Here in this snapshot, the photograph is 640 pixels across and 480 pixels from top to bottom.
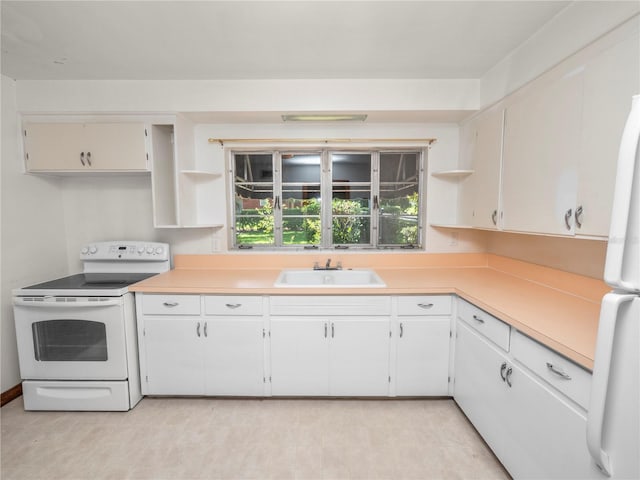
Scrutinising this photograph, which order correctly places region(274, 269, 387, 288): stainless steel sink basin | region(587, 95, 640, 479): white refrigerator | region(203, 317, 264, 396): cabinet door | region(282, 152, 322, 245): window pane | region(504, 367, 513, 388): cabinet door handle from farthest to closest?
region(282, 152, 322, 245): window pane, region(274, 269, 387, 288): stainless steel sink basin, region(203, 317, 264, 396): cabinet door, region(504, 367, 513, 388): cabinet door handle, region(587, 95, 640, 479): white refrigerator

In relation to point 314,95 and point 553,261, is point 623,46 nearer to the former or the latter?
point 553,261

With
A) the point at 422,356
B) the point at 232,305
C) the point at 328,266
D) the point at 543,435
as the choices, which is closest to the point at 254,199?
the point at 328,266

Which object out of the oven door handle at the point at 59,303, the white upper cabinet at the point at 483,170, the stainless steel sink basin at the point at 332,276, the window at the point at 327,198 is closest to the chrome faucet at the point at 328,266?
the stainless steel sink basin at the point at 332,276

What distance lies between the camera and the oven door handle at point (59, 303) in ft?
6.72

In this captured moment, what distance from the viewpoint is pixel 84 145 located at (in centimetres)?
234

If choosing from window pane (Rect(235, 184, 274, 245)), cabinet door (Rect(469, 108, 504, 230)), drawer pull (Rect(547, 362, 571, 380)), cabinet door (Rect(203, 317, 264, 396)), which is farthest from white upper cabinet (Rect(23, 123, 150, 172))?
drawer pull (Rect(547, 362, 571, 380))

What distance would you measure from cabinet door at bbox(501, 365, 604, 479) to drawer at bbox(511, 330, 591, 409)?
0.05m

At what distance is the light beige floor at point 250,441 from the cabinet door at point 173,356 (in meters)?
0.13

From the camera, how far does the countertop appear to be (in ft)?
4.55

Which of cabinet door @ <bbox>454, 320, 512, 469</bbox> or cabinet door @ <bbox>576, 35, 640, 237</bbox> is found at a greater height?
cabinet door @ <bbox>576, 35, 640, 237</bbox>

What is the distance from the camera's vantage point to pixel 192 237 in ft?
9.07

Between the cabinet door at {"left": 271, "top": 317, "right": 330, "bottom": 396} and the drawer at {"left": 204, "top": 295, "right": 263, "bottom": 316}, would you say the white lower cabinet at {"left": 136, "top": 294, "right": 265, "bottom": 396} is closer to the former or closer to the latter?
the drawer at {"left": 204, "top": 295, "right": 263, "bottom": 316}

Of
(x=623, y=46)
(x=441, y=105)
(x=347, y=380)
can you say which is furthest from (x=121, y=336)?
(x=623, y=46)

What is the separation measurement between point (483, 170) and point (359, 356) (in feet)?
5.49
